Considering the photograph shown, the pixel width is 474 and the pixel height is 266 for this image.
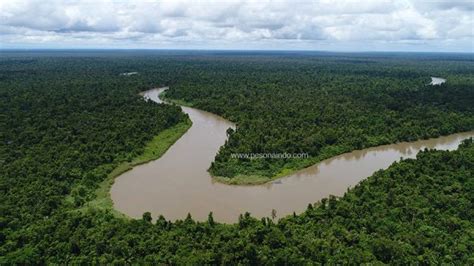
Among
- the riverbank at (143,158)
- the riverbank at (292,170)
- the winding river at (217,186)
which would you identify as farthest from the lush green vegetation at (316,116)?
the riverbank at (143,158)

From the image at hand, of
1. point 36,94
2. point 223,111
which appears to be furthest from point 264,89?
point 36,94

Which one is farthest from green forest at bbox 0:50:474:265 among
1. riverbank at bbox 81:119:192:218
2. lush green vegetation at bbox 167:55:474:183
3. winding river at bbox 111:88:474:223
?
winding river at bbox 111:88:474:223

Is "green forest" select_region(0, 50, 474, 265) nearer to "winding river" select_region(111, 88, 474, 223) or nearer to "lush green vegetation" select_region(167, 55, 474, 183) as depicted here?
"lush green vegetation" select_region(167, 55, 474, 183)

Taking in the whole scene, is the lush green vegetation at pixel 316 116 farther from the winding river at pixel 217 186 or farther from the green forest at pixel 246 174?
the winding river at pixel 217 186

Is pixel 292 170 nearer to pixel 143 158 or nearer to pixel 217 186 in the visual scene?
pixel 217 186

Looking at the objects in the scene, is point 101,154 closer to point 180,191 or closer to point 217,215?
point 180,191
